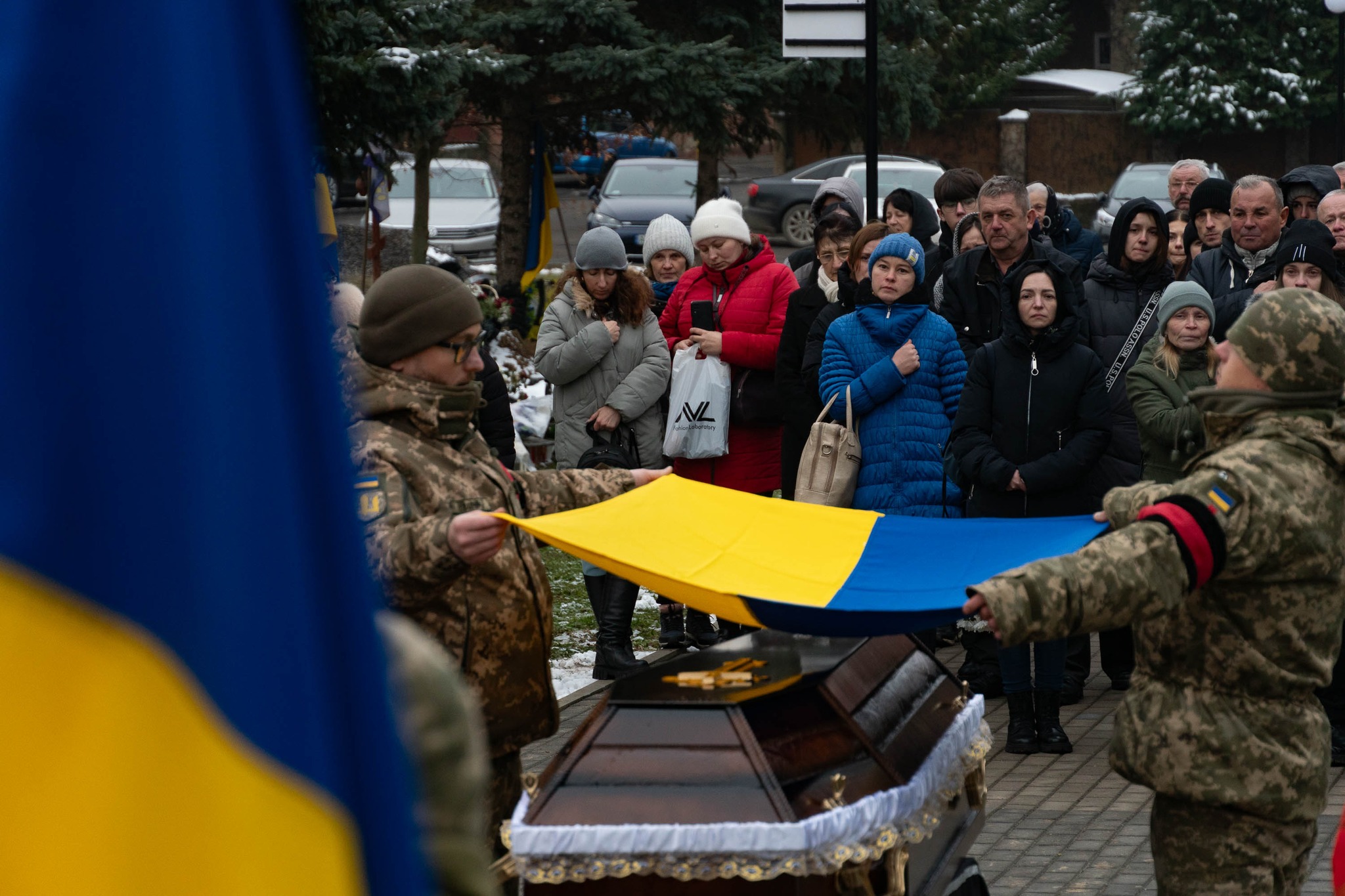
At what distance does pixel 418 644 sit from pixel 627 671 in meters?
6.58

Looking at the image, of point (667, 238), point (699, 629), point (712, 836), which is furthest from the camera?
point (667, 238)

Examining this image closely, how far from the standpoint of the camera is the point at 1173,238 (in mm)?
9539

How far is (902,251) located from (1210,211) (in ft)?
9.26

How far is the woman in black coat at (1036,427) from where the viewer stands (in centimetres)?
679

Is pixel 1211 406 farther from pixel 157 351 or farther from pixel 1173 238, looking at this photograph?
pixel 1173 238

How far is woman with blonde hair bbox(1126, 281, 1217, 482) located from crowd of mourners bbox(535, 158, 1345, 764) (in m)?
0.01

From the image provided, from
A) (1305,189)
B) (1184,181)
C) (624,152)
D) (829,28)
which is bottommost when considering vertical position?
(1305,189)

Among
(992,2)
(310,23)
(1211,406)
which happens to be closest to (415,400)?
(1211,406)

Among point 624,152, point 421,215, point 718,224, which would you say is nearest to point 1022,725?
point 718,224

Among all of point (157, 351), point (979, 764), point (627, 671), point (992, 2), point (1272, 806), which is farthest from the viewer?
point (992, 2)

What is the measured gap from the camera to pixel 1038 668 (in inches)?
272

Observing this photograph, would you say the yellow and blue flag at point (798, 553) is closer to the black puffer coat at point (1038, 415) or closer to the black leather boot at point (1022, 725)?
the black puffer coat at point (1038, 415)

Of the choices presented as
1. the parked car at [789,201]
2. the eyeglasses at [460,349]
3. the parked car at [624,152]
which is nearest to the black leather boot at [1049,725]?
the eyeglasses at [460,349]

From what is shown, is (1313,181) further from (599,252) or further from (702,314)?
(599,252)
